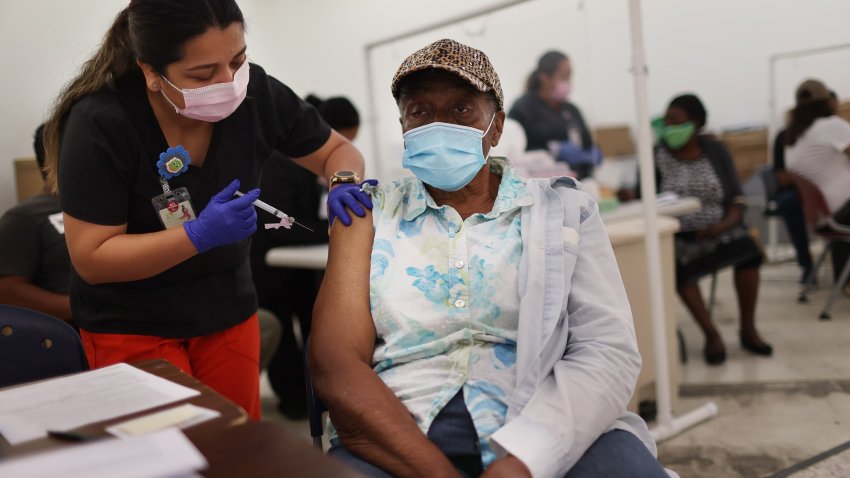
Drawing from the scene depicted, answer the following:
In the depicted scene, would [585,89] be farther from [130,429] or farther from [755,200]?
[130,429]

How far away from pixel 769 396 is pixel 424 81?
2355 millimetres

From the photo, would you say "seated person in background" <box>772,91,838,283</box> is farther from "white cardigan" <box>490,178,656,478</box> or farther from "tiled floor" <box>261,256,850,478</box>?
"white cardigan" <box>490,178,656,478</box>

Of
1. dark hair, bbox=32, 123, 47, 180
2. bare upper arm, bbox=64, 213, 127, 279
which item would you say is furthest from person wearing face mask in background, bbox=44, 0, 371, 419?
dark hair, bbox=32, 123, 47, 180

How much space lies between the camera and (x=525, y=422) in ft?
3.76

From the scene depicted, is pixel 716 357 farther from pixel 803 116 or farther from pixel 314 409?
pixel 314 409

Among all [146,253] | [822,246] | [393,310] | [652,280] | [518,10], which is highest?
[518,10]

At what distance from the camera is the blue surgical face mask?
1354 millimetres

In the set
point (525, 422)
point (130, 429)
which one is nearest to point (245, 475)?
point (130, 429)

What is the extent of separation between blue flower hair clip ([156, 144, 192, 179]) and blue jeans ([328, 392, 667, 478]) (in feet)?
2.02

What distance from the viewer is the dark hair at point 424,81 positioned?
1351mm

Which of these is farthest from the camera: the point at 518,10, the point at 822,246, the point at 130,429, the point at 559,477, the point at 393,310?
the point at 518,10

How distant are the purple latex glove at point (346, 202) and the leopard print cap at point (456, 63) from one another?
0.72 ft

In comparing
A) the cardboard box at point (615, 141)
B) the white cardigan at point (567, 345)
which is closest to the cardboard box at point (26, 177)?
the white cardigan at point (567, 345)

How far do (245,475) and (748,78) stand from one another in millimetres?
5483
